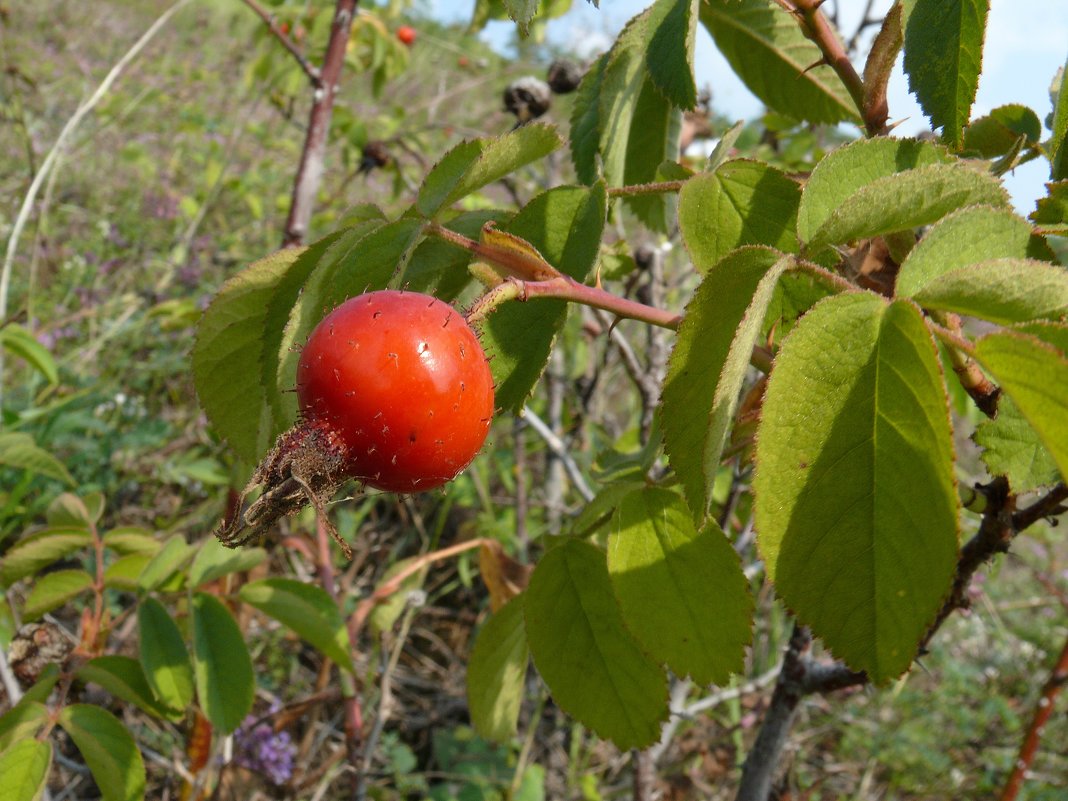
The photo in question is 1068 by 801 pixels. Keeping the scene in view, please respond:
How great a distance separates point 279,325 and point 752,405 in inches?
19.2

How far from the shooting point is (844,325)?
1.80ft

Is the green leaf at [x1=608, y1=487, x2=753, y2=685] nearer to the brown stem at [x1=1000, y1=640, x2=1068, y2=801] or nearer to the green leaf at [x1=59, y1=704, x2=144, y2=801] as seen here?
the green leaf at [x1=59, y1=704, x2=144, y2=801]

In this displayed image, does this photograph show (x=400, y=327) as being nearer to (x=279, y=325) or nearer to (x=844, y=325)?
(x=279, y=325)

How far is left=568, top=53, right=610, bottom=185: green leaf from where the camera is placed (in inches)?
37.9

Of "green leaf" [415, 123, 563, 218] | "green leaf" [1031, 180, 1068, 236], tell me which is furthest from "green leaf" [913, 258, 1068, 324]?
"green leaf" [415, 123, 563, 218]

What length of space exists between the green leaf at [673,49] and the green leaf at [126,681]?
1047 mm

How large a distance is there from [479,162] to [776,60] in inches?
22.1

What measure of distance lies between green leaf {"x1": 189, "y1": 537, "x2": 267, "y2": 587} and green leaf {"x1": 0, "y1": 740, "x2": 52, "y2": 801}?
0.89 feet

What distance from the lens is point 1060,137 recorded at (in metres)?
0.74

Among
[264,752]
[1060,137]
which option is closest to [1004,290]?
[1060,137]

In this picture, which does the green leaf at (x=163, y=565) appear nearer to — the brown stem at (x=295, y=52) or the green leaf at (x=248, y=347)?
the green leaf at (x=248, y=347)

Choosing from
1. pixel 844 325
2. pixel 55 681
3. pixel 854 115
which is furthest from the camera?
pixel 55 681

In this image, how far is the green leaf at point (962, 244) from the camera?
1.95 ft

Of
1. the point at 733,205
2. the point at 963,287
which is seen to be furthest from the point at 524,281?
the point at 963,287
